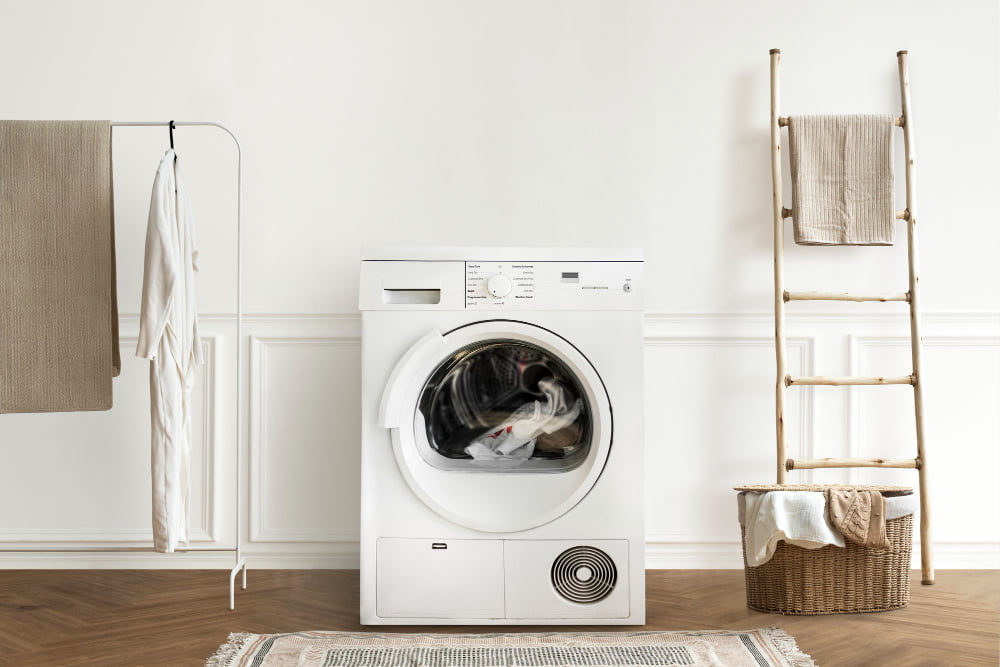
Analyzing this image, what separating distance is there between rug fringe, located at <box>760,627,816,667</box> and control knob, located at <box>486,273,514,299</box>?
1066 mm

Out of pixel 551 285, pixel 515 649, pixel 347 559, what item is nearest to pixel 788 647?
pixel 515 649

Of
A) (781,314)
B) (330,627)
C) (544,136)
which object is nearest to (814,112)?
(781,314)

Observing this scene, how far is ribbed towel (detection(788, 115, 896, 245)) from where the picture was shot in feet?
8.06

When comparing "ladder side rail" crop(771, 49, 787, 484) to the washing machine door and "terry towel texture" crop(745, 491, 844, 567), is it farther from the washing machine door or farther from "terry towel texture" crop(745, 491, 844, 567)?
the washing machine door

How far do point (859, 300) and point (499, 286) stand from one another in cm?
124

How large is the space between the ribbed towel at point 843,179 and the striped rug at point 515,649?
126 centimetres

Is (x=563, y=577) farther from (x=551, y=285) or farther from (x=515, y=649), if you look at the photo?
(x=551, y=285)

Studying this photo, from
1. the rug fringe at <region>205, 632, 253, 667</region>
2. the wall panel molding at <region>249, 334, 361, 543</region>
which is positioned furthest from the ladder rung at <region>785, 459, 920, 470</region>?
the rug fringe at <region>205, 632, 253, 667</region>

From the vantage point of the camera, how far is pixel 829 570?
2.05m

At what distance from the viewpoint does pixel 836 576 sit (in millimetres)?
2053

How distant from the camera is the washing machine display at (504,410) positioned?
→ 2045 mm

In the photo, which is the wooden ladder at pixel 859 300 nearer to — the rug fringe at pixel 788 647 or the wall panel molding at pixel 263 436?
the rug fringe at pixel 788 647

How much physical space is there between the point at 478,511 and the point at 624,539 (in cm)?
37

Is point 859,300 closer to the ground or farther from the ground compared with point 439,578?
farther from the ground
